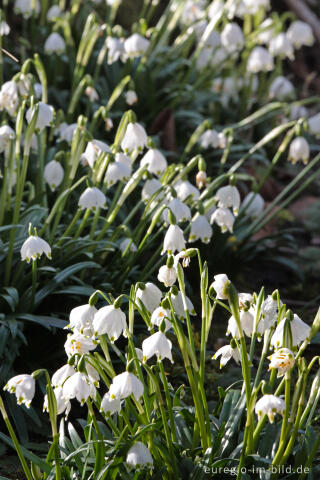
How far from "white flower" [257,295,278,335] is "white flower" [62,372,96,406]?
45 centimetres

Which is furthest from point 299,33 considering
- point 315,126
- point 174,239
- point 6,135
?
point 174,239

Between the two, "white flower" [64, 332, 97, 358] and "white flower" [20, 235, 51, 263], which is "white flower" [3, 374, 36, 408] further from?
"white flower" [20, 235, 51, 263]

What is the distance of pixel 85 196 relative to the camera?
8.38ft

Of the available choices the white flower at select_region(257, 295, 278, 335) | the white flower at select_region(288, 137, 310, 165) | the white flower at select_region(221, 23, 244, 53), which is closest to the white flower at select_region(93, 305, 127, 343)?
the white flower at select_region(257, 295, 278, 335)

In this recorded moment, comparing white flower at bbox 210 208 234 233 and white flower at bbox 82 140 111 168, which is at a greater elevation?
white flower at bbox 82 140 111 168

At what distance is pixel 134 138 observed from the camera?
263cm

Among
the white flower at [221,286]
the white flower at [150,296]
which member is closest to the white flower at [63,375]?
the white flower at [150,296]

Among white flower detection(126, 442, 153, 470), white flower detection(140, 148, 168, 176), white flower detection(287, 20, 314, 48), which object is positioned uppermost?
white flower detection(287, 20, 314, 48)

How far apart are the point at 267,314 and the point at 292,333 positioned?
0.27 ft

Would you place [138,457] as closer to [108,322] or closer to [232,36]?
[108,322]

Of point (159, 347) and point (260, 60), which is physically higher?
point (260, 60)

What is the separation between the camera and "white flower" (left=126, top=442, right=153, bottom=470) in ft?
5.04

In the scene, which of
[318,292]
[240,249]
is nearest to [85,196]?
[240,249]

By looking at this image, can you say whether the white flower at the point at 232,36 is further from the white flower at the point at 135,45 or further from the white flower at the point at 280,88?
the white flower at the point at 135,45
